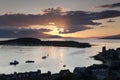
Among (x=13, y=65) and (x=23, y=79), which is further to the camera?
(x=13, y=65)

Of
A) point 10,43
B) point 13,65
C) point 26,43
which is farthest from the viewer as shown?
point 10,43

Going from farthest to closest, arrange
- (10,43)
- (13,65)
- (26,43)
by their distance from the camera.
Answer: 1. (10,43)
2. (26,43)
3. (13,65)

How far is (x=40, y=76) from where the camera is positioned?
25.4 meters

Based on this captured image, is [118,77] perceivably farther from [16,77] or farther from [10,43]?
[10,43]

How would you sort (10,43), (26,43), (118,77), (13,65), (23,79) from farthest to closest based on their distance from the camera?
1. (10,43)
2. (26,43)
3. (13,65)
4. (23,79)
5. (118,77)

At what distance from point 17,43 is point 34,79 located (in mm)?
116479

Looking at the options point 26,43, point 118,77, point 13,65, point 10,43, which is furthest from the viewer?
point 10,43

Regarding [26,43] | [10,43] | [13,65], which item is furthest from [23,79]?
[10,43]

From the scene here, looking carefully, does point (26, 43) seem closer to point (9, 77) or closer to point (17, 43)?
point (17, 43)

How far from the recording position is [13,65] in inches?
1768

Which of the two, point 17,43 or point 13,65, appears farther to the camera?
point 17,43

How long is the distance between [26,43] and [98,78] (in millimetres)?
108514

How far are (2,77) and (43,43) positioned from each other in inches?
4425

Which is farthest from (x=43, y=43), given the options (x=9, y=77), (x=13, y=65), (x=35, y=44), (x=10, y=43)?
(x=9, y=77)
